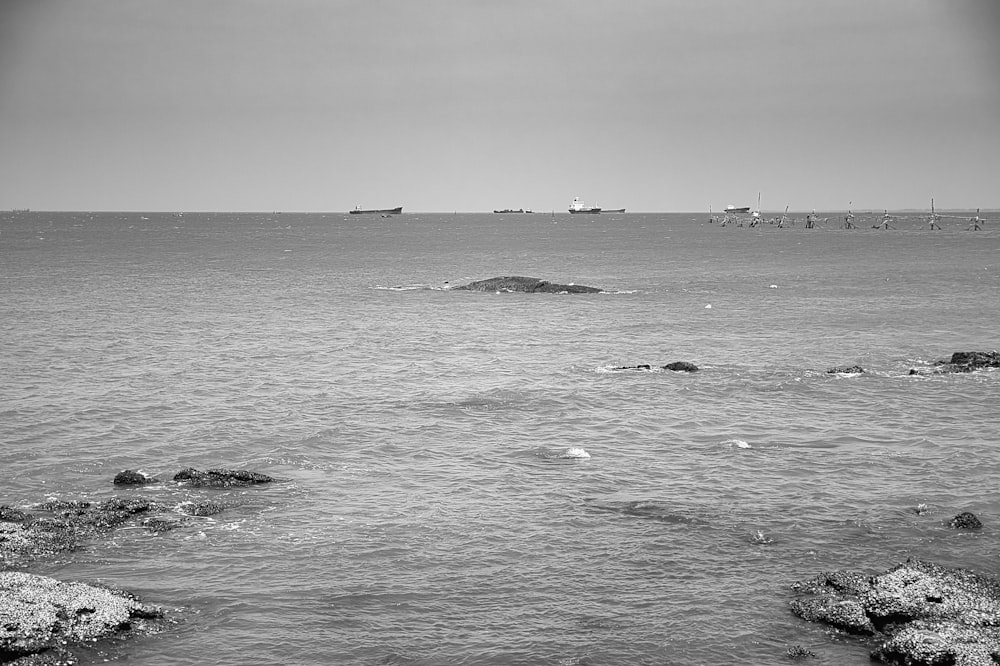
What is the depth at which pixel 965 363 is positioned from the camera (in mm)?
47031

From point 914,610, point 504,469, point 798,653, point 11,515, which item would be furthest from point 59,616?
point 914,610

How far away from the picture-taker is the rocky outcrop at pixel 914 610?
17141mm

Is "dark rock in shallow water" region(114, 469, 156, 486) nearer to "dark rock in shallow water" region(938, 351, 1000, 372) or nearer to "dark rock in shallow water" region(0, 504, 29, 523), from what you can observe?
"dark rock in shallow water" region(0, 504, 29, 523)

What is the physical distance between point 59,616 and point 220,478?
33.6ft

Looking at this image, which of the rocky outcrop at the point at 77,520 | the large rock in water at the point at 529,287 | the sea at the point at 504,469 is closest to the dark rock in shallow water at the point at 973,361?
the sea at the point at 504,469

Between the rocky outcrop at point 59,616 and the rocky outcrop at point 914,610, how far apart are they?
13.5 meters

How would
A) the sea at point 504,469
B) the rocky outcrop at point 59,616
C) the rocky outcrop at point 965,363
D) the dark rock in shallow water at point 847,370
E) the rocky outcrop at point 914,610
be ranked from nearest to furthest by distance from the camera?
the rocky outcrop at point 914,610 → the rocky outcrop at point 59,616 → the sea at point 504,469 → the dark rock in shallow water at point 847,370 → the rocky outcrop at point 965,363

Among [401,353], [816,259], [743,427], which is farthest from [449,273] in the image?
[743,427]

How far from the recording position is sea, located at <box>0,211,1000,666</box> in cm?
1972

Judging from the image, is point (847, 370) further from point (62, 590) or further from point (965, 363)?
point (62, 590)

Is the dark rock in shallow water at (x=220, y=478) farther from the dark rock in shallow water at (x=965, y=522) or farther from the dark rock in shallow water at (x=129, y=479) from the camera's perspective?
the dark rock in shallow water at (x=965, y=522)

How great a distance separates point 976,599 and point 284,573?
1478 cm

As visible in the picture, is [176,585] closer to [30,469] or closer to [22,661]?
[22,661]

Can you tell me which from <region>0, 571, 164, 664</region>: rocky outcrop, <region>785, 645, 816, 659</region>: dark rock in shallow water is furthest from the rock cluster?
<region>785, 645, 816, 659</region>: dark rock in shallow water
